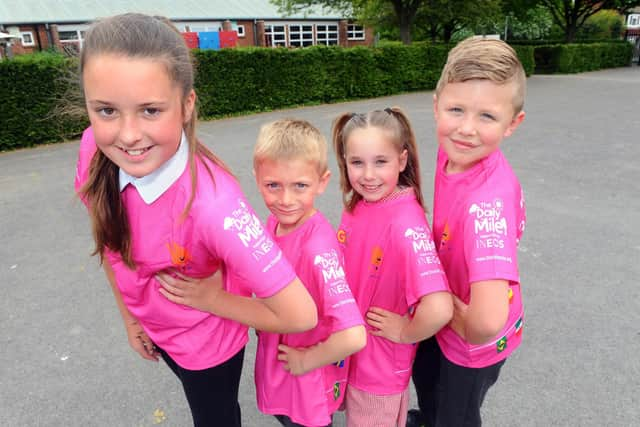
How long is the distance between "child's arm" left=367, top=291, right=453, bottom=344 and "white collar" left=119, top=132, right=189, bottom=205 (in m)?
0.94

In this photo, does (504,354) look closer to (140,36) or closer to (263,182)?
(263,182)

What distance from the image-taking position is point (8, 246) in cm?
487

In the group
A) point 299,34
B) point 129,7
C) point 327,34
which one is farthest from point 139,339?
point 327,34

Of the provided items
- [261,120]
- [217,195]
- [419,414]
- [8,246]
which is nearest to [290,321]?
[217,195]

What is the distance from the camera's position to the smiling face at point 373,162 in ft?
5.95

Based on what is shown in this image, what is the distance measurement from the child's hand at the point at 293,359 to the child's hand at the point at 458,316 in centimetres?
57

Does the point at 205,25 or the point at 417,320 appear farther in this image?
the point at 205,25

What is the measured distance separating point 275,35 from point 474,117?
3646 centimetres

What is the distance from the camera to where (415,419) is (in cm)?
253

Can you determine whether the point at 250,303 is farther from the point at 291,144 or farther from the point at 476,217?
the point at 476,217

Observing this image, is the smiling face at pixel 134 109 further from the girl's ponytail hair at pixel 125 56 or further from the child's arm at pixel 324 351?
the child's arm at pixel 324 351

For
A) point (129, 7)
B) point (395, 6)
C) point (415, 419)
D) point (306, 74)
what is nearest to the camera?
point (415, 419)

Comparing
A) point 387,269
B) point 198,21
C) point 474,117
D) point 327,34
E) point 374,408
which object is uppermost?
point 198,21

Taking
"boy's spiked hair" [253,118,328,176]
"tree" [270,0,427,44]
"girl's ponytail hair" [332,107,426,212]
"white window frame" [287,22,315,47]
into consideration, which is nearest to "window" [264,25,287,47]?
"white window frame" [287,22,315,47]
